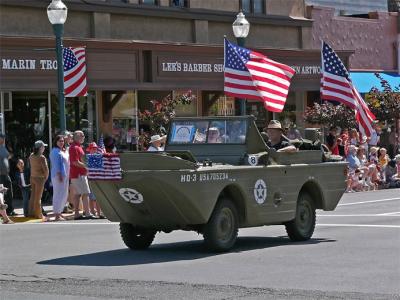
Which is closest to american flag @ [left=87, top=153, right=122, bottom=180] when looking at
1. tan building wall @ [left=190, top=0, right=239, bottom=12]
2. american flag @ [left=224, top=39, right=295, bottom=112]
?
american flag @ [left=224, top=39, right=295, bottom=112]

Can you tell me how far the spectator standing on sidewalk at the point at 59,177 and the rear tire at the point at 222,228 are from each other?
810 centimetres

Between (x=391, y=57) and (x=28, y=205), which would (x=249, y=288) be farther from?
(x=391, y=57)

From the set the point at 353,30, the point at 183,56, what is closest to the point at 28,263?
the point at 183,56

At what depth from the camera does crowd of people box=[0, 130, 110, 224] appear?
70.3 feet

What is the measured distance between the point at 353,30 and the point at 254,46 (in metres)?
7.13

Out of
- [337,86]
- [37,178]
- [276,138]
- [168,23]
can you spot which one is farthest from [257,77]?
[168,23]

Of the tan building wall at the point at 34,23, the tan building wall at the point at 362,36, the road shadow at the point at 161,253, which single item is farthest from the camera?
the tan building wall at the point at 362,36

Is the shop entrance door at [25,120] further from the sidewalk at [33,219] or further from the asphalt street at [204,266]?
the asphalt street at [204,266]

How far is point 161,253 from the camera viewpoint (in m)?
13.9

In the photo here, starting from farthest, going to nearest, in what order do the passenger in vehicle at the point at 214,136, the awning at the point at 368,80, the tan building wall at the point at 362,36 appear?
the tan building wall at the point at 362,36 < the awning at the point at 368,80 < the passenger in vehicle at the point at 214,136

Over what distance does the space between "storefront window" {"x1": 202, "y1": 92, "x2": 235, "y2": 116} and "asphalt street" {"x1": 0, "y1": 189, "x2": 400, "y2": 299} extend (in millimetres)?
14831

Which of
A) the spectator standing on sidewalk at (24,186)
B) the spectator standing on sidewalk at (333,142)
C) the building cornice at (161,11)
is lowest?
the spectator standing on sidewalk at (24,186)

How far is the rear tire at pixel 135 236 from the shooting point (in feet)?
46.9

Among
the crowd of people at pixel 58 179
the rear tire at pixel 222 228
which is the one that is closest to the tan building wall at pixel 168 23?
the crowd of people at pixel 58 179
